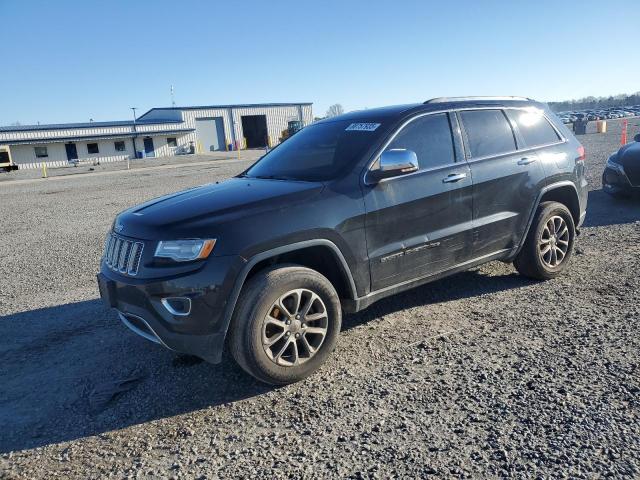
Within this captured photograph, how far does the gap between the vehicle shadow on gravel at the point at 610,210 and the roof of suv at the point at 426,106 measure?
3.71 m

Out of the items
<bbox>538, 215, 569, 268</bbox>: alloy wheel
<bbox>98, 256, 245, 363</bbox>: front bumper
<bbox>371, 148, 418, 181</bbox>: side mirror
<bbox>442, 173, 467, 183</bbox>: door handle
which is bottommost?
<bbox>538, 215, 569, 268</bbox>: alloy wheel

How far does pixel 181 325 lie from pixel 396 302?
2421mm

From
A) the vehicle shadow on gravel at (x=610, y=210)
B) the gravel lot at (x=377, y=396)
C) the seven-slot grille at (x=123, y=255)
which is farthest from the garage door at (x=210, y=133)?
the seven-slot grille at (x=123, y=255)

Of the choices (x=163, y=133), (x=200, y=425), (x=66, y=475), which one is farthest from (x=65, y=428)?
(x=163, y=133)

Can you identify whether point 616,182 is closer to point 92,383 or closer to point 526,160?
point 526,160

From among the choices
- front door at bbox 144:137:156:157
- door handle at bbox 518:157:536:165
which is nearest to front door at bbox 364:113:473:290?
door handle at bbox 518:157:536:165

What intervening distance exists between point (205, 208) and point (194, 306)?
71cm

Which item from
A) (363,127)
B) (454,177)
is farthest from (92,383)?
(454,177)

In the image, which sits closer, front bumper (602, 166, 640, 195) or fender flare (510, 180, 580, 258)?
fender flare (510, 180, 580, 258)

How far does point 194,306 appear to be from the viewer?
313 cm

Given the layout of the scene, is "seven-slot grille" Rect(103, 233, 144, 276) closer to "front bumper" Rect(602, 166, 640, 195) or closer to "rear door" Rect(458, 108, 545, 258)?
"rear door" Rect(458, 108, 545, 258)

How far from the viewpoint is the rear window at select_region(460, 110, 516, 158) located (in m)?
4.59

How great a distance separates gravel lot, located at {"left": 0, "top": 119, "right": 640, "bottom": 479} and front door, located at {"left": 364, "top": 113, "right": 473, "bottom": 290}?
1.97ft

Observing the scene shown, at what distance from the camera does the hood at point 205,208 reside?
3.24 m
